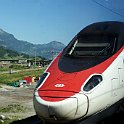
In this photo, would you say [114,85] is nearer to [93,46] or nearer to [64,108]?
[93,46]

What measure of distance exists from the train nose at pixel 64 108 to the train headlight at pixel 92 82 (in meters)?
0.26

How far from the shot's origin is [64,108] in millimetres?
7355

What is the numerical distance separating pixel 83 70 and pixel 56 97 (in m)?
1.06

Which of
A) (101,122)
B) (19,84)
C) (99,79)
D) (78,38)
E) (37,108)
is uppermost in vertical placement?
(78,38)

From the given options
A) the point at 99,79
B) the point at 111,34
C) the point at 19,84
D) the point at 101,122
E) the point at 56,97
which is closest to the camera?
the point at 56,97

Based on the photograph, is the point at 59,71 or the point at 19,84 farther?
the point at 19,84

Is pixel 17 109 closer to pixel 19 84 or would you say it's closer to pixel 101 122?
pixel 101 122

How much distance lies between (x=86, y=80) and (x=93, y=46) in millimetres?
1442

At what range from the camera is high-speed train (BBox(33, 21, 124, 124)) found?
748cm

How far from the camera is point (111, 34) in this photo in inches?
363

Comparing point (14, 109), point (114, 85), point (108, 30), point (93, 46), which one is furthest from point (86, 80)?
point (14, 109)

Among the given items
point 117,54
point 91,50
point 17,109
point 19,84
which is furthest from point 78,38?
point 19,84

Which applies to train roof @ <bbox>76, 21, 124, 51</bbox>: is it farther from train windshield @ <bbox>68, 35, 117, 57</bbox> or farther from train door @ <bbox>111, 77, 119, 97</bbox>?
train door @ <bbox>111, 77, 119, 97</bbox>

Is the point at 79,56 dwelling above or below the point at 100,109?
above
